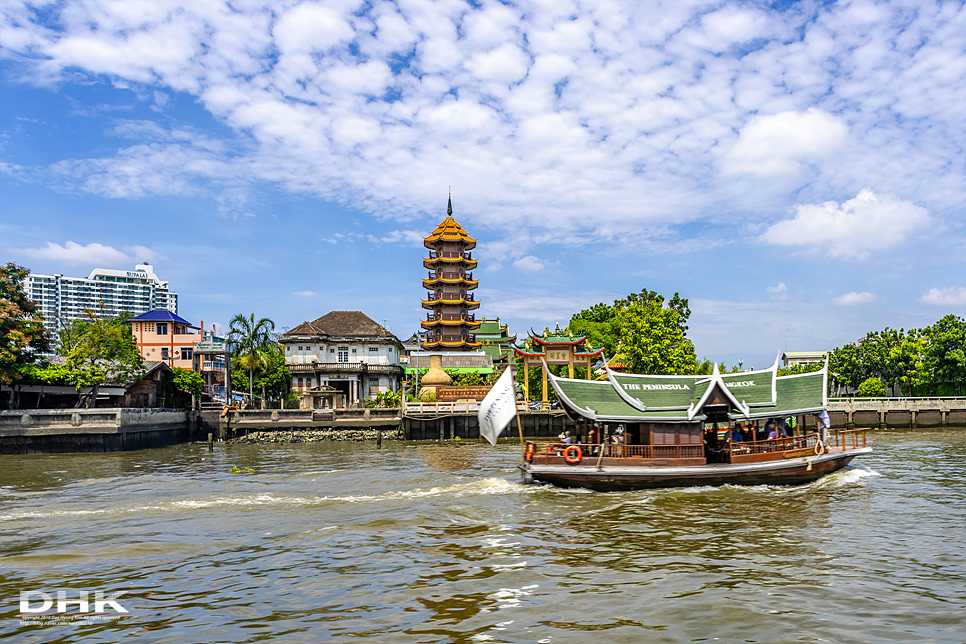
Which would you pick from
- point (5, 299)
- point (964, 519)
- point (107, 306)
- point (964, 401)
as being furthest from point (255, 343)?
point (107, 306)

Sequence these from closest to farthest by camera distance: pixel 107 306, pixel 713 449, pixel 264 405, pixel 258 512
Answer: pixel 258 512, pixel 713 449, pixel 264 405, pixel 107 306

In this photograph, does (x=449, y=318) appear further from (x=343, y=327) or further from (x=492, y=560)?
(x=492, y=560)

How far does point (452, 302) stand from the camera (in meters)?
64.8

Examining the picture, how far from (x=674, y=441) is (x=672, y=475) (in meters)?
1.02

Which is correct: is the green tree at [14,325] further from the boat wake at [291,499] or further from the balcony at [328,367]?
the balcony at [328,367]

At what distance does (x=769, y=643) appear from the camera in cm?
768

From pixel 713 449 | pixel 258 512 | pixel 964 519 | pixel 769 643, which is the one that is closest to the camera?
pixel 769 643

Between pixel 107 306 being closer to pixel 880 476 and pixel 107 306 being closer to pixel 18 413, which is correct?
pixel 18 413

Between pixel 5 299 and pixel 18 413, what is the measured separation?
7.12 m

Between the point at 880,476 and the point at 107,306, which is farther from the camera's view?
the point at 107,306

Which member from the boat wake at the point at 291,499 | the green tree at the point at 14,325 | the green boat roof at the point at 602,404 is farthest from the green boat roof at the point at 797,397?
the green tree at the point at 14,325

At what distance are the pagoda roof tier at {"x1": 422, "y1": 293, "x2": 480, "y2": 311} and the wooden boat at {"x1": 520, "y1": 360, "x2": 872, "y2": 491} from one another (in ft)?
148

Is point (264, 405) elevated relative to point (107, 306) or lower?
lower

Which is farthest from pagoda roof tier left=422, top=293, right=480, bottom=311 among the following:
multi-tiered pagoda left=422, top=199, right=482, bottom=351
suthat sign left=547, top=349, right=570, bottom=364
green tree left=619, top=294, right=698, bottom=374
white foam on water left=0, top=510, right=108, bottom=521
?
white foam on water left=0, top=510, right=108, bottom=521
